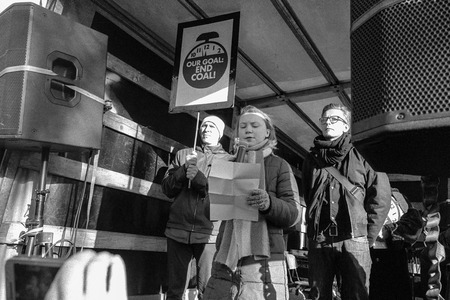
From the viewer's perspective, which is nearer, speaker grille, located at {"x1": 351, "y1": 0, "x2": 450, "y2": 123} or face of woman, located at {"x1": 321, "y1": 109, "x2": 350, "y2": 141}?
speaker grille, located at {"x1": 351, "y1": 0, "x2": 450, "y2": 123}

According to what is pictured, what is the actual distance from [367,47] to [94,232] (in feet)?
10.0

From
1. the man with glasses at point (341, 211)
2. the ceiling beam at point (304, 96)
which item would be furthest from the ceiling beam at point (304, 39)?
the man with glasses at point (341, 211)

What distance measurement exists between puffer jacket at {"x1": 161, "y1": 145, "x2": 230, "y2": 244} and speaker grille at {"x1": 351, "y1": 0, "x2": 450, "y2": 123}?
239 cm

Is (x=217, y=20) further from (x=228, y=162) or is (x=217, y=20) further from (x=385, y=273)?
(x=385, y=273)

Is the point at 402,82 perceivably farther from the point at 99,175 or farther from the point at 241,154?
the point at 99,175

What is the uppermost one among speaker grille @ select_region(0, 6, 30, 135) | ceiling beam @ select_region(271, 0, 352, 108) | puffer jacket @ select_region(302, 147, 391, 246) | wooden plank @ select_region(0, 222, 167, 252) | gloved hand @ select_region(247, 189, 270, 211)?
ceiling beam @ select_region(271, 0, 352, 108)

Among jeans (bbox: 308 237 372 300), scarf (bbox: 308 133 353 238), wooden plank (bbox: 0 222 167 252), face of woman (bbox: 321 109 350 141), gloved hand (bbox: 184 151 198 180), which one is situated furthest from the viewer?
gloved hand (bbox: 184 151 198 180)

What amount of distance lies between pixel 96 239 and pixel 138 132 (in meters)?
1.22

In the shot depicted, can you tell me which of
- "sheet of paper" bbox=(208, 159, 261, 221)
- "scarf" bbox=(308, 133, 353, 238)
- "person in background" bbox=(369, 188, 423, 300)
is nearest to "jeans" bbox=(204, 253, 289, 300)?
"sheet of paper" bbox=(208, 159, 261, 221)

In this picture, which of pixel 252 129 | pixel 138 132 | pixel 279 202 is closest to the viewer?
pixel 279 202

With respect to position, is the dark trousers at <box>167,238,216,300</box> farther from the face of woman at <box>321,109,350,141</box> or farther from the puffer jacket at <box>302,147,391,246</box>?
the face of woman at <box>321,109,350,141</box>

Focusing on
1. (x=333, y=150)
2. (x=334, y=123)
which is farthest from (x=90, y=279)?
(x=334, y=123)

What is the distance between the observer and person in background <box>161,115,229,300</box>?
141 inches

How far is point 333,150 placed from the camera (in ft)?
9.92
